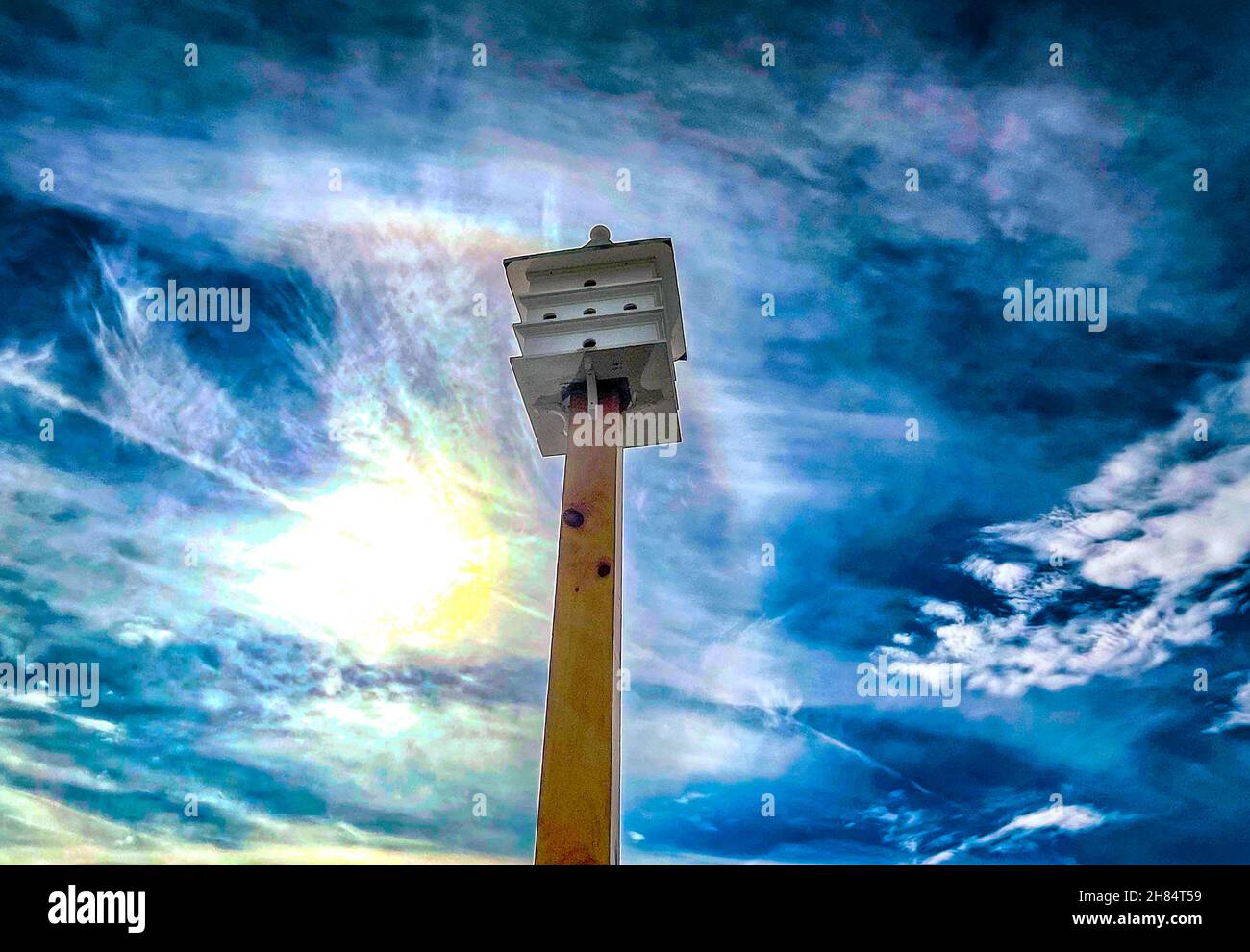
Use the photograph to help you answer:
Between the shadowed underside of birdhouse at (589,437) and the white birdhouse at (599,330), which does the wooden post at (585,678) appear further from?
the white birdhouse at (599,330)

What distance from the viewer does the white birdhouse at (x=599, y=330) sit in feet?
11.0

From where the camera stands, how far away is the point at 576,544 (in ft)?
9.30

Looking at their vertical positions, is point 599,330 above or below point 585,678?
above

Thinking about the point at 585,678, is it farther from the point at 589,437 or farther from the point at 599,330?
the point at 599,330

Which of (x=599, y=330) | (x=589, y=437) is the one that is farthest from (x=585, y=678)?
(x=599, y=330)

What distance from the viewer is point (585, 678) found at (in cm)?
258

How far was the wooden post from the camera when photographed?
2.38 m

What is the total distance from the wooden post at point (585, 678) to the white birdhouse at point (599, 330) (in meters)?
0.40

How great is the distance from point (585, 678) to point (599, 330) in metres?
1.42

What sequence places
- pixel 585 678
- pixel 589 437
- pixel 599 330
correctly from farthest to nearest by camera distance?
pixel 599 330, pixel 589 437, pixel 585 678
